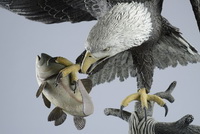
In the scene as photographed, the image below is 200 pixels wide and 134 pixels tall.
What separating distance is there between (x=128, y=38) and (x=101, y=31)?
0.09 meters

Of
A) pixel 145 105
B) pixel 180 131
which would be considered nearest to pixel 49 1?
pixel 145 105

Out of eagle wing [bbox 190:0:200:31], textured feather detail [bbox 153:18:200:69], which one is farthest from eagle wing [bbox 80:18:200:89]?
eagle wing [bbox 190:0:200:31]

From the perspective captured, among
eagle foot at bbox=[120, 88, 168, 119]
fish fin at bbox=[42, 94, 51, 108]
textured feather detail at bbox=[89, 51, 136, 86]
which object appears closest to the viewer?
fish fin at bbox=[42, 94, 51, 108]

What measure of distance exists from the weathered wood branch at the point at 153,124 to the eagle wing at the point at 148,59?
91 millimetres

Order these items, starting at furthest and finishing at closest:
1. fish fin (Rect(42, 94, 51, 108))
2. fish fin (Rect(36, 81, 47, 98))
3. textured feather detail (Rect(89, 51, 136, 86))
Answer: textured feather detail (Rect(89, 51, 136, 86)) < fish fin (Rect(42, 94, 51, 108)) < fish fin (Rect(36, 81, 47, 98))

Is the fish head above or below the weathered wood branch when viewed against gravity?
above

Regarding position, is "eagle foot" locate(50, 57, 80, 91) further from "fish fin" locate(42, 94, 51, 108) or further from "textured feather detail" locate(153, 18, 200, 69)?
"textured feather detail" locate(153, 18, 200, 69)

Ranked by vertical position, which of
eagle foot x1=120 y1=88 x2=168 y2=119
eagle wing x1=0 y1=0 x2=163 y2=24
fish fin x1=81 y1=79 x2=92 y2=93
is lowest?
eagle foot x1=120 y1=88 x2=168 y2=119

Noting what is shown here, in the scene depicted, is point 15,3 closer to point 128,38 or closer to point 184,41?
point 128,38

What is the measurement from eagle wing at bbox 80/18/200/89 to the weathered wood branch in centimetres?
9

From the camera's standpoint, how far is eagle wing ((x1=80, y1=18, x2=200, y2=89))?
68.5 inches

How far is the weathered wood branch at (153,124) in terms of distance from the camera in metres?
1.66

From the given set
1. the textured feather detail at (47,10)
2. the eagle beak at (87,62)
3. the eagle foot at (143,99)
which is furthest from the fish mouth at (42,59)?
the eagle foot at (143,99)

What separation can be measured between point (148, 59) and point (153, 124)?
0.72 feet
